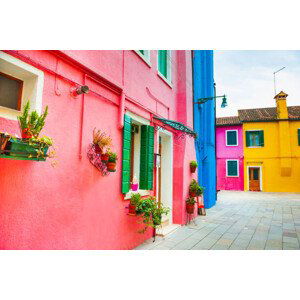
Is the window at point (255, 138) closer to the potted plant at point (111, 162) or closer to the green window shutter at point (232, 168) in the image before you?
the green window shutter at point (232, 168)

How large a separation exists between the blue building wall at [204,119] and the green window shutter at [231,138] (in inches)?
357

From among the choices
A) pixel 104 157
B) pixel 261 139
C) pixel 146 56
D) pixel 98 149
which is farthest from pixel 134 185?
pixel 261 139

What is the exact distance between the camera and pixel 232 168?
65.0 ft

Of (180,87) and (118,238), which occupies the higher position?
(180,87)

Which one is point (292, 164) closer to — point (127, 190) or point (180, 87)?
point (180, 87)

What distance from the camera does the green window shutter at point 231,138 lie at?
1998 centimetres

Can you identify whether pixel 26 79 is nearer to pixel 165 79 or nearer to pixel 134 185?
pixel 134 185

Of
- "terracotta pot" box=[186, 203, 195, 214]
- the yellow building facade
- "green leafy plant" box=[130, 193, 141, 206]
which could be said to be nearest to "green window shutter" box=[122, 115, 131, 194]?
"green leafy plant" box=[130, 193, 141, 206]

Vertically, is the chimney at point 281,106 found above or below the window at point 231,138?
above

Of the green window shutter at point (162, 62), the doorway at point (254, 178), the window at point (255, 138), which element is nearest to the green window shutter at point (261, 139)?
the window at point (255, 138)

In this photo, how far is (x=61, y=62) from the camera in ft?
10.2

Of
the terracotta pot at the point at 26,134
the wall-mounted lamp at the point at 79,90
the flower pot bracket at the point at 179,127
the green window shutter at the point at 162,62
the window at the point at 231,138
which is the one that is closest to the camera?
the terracotta pot at the point at 26,134

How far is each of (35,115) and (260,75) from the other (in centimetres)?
518

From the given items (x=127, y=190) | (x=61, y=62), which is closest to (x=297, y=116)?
(x=127, y=190)
